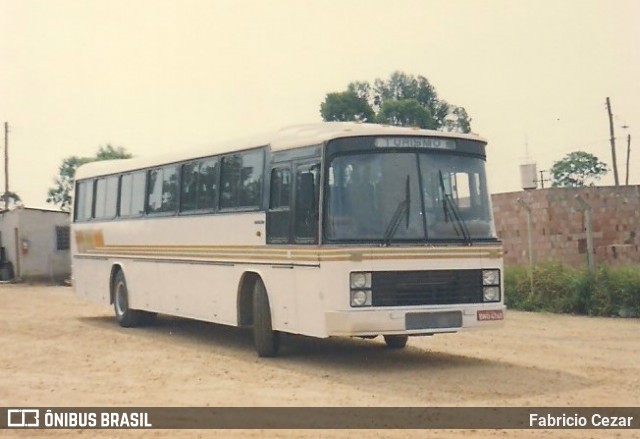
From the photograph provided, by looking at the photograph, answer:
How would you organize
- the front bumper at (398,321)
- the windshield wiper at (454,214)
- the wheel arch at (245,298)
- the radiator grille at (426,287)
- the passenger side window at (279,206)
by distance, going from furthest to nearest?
1. the wheel arch at (245,298)
2. the passenger side window at (279,206)
3. the windshield wiper at (454,214)
4. the radiator grille at (426,287)
5. the front bumper at (398,321)

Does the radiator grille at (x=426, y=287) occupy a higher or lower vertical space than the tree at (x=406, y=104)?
lower

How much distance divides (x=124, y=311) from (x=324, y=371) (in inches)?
315

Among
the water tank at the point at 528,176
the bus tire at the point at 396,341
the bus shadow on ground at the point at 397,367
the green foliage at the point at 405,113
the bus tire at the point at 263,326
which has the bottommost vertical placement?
the bus shadow on ground at the point at 397,367

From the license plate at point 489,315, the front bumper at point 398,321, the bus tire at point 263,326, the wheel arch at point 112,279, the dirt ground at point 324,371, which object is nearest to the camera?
the dirt ground at point 324,371

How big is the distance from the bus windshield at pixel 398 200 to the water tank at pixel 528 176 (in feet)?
54.6

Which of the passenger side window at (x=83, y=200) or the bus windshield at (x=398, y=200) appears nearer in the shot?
the bus windshield at (x=398, y=200)

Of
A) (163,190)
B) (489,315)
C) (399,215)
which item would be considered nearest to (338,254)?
(399,215)

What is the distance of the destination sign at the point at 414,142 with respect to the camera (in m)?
12.4

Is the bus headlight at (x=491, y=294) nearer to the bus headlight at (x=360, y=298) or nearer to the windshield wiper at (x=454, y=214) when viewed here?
the windshield wiper at (x=454, y=214)

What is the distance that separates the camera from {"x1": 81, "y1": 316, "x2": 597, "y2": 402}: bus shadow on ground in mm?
10781

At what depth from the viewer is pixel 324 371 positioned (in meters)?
12.5

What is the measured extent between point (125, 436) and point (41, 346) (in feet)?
26.6

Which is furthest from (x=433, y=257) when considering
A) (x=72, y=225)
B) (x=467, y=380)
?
(x=72, y=225)

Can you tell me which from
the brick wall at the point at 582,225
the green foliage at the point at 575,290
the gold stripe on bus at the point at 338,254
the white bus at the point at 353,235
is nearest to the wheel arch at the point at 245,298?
the white bus at the point at 353,235
